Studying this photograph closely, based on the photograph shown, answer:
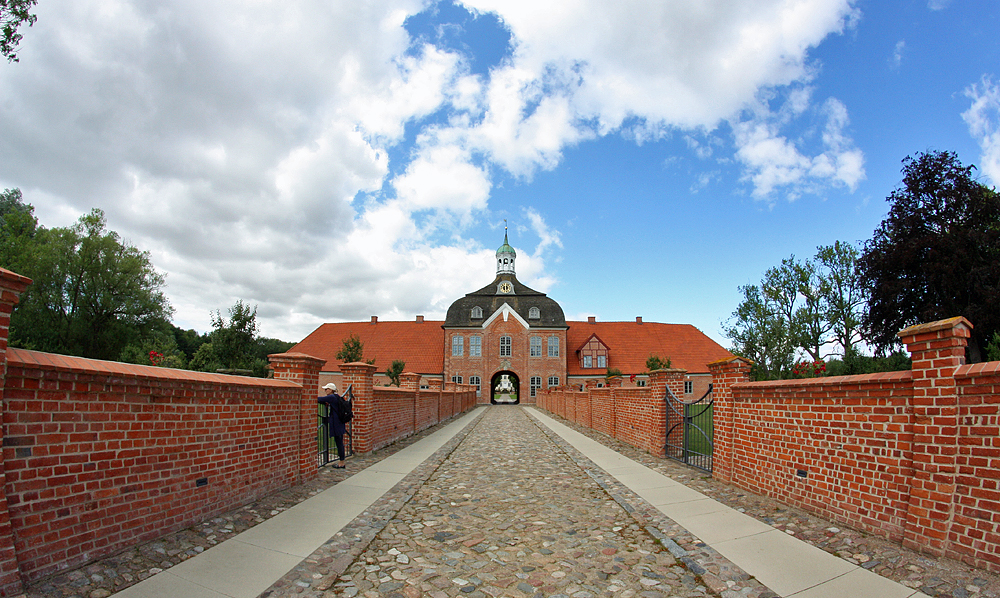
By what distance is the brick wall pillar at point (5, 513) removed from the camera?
317 centimetres

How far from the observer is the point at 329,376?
45844mm

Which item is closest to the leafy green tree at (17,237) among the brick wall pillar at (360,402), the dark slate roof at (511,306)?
the dark slate roof at (511,306)

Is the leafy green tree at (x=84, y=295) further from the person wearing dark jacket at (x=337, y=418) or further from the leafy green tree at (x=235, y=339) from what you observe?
the person wearing dark jacket at (x=337, y=418)

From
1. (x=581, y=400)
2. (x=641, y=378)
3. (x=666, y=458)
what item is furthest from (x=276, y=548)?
(x=641, y=378)

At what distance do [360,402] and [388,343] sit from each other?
138ft

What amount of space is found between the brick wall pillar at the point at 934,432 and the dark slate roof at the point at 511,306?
42.1m

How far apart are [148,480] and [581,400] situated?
16.5 meters

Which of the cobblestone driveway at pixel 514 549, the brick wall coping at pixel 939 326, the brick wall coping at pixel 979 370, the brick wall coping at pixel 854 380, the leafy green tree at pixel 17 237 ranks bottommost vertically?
the cobblestone driveway at pixel 514 549

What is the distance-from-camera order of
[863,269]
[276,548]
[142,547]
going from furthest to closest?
[863,269] → [276,548] → [142,547]

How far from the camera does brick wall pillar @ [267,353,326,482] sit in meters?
7.57

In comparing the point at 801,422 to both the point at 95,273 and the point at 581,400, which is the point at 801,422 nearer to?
the point at 581,400

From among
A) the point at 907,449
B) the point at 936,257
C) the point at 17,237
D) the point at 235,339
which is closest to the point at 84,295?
the point at 17,237

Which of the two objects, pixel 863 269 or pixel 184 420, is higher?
pixel 863 269

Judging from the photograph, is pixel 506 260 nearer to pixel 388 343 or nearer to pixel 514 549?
pixel 388 343
